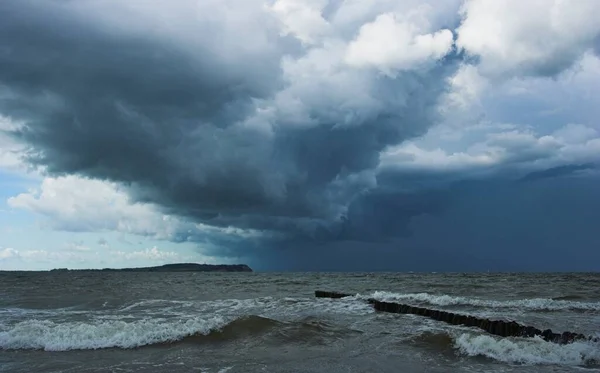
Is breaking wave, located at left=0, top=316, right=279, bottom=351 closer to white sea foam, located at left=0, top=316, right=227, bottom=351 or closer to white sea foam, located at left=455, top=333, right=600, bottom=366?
white sea foam, located at left=0, top=316, right=227, bottom=351

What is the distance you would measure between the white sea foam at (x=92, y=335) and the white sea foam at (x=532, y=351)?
32.9 ft

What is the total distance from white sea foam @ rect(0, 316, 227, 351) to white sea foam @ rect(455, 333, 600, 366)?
10017 mm

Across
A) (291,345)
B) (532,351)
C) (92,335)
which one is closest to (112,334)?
(92,335)

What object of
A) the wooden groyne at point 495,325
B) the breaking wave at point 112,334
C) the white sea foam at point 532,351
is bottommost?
the white sea foam at point 532,351

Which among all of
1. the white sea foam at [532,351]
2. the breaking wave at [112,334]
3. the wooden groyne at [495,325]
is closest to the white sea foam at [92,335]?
the breaking wave at [112,334]

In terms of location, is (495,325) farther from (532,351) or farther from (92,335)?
(92,335)

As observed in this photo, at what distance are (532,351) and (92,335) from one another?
15.4 meters

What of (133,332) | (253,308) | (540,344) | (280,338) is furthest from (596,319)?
(133,332)

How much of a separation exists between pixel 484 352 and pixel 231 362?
26.4ft

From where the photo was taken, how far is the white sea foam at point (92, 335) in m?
17.0

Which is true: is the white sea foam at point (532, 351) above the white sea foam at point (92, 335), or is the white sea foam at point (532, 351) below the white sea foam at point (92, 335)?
below

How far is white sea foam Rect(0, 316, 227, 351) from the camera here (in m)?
17.0

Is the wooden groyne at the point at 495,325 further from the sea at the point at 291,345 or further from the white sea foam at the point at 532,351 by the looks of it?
the white sea foam at the point at 532,351

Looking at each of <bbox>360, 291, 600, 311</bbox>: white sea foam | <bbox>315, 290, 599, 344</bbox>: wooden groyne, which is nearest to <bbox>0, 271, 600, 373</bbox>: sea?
<bbox>315, 290, 599, 344</bbox>: wooden groyne
